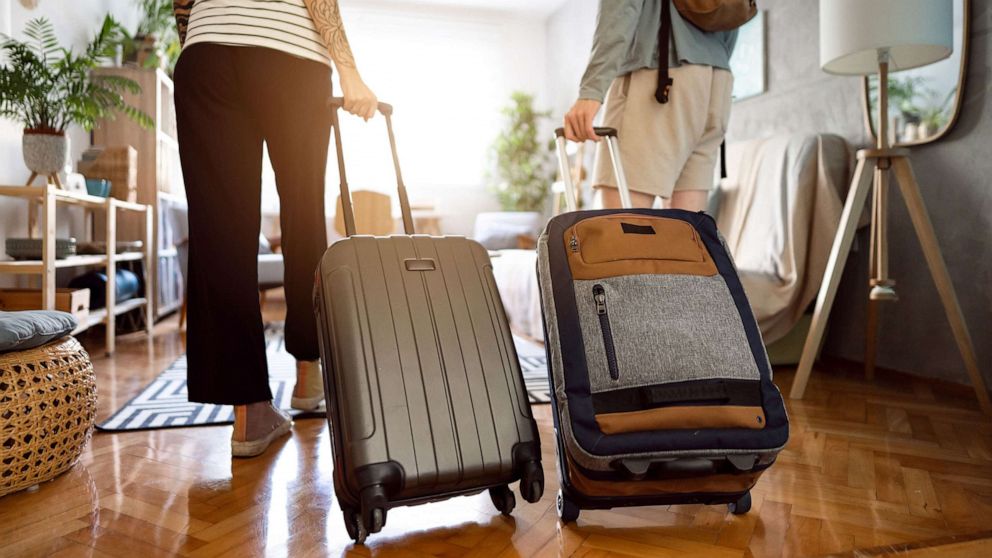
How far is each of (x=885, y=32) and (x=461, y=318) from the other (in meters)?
1.47

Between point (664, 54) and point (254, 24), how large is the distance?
2.79 feet

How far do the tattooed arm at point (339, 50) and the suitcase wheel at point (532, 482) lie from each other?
725mm

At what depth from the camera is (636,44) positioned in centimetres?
149

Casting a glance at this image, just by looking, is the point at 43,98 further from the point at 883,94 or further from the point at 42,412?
the point at 883,94

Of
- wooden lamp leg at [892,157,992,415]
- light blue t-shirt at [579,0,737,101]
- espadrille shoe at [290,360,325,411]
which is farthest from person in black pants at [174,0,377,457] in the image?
wooden lamp leg at [892,157,992,415]

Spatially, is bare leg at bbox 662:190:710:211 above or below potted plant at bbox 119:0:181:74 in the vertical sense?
below

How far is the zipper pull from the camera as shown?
1064 mm

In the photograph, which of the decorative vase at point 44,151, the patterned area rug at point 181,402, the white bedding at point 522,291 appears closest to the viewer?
the patterned area rug at point 181,402

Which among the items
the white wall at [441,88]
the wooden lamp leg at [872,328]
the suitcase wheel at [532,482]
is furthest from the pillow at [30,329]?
the white wall at [441,88]

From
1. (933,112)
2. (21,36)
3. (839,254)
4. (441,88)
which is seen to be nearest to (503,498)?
(839,254)

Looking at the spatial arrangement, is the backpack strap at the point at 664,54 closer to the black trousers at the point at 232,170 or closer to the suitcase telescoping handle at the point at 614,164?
the suitcase telescoping handle at the point at 614,164

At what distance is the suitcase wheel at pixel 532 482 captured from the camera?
3.43 ft

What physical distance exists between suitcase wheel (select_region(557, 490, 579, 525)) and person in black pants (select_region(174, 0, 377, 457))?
69 cm

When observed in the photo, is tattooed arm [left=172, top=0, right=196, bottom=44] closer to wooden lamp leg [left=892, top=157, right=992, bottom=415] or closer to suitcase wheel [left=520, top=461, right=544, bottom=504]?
suitcase wheel [left=520, top=461, right=544, bottom=504]
